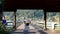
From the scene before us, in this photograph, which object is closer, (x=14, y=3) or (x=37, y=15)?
(x=14, y=3)

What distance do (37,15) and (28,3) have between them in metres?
23.6

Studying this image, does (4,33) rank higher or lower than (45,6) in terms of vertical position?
lower

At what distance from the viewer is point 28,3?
46.3ft

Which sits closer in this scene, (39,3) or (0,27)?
(0,27)

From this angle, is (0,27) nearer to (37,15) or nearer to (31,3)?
(31,3)

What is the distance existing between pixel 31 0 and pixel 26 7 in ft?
3.91

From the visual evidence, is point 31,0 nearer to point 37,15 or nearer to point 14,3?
point 14,3

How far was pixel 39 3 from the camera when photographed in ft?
47.0

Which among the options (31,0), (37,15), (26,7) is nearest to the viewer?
(31,0)

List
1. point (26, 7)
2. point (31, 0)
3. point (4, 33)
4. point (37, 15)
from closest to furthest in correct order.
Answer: point (4, 33) < point (31, 0) < point (26, 7) < point (37, 15)

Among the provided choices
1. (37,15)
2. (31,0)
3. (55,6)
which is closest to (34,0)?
(31,0)

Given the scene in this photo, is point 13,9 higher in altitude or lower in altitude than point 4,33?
higher

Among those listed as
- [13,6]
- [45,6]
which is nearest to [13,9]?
[13,6]

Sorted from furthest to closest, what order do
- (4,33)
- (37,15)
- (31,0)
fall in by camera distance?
(37,15) < (31,0) < (4,33)
